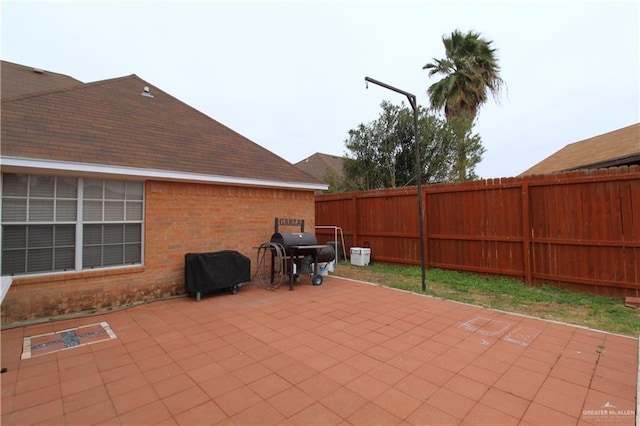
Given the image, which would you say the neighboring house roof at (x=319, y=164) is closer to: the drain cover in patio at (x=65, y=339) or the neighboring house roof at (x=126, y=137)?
the neighboring house roof at (x=126, y=137)

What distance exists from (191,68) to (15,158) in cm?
790

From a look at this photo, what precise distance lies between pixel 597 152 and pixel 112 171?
1523 cm

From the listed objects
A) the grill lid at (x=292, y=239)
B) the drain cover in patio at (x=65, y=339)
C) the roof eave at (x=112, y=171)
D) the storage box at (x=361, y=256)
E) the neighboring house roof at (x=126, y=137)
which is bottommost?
the drain cover in patio at (x=65, y=339)

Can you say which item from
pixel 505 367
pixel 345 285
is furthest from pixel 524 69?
pixel 505 367

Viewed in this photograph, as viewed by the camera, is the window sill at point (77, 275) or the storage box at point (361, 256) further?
the storage box at point (361, 256)

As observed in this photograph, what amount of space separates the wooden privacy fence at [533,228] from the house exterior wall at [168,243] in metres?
3.65

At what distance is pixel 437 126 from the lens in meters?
13.1

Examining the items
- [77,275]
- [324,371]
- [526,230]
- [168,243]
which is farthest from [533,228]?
[77,275]

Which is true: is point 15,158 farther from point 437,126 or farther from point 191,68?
point 437,126

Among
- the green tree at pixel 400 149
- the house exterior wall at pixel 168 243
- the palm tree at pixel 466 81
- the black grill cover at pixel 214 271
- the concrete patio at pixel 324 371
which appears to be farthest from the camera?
the palm tree at pixel 466 81

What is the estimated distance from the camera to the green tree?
13133 millimetres

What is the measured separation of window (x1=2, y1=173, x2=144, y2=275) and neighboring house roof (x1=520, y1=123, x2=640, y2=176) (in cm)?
1171

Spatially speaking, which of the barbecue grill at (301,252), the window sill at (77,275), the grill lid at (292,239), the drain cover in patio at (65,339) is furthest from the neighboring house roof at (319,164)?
the drain cover in patio at (65,339)

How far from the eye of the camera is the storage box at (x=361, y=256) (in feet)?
31.7
